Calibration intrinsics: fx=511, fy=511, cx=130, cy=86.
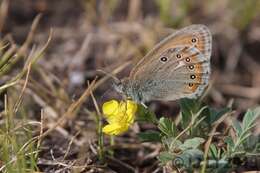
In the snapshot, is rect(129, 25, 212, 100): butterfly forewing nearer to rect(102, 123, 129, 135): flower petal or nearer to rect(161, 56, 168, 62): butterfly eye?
rect(161, 56, 168, 62): butterfly eye

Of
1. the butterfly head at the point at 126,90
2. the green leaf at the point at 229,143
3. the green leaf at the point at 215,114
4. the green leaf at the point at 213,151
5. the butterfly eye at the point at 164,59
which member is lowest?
the green leaf at the point at 213,151

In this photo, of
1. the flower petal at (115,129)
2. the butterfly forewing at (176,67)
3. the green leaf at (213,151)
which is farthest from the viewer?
the butterfly forewing at (176,67)

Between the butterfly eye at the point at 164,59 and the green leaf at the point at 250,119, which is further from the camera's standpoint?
the butterfly eye at the point at 164,59

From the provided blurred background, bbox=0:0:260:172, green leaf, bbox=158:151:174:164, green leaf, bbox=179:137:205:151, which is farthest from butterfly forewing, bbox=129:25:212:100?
blurred background, bbox=0:0:260:172

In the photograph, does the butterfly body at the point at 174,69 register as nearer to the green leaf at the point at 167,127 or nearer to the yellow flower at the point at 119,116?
the yellow flower at the point at 119,116

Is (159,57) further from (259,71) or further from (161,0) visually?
(259,71)

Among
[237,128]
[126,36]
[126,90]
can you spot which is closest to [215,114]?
[237,128]

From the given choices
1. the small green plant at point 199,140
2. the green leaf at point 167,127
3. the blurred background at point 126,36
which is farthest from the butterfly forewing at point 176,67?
the blurred background at point 126,36
